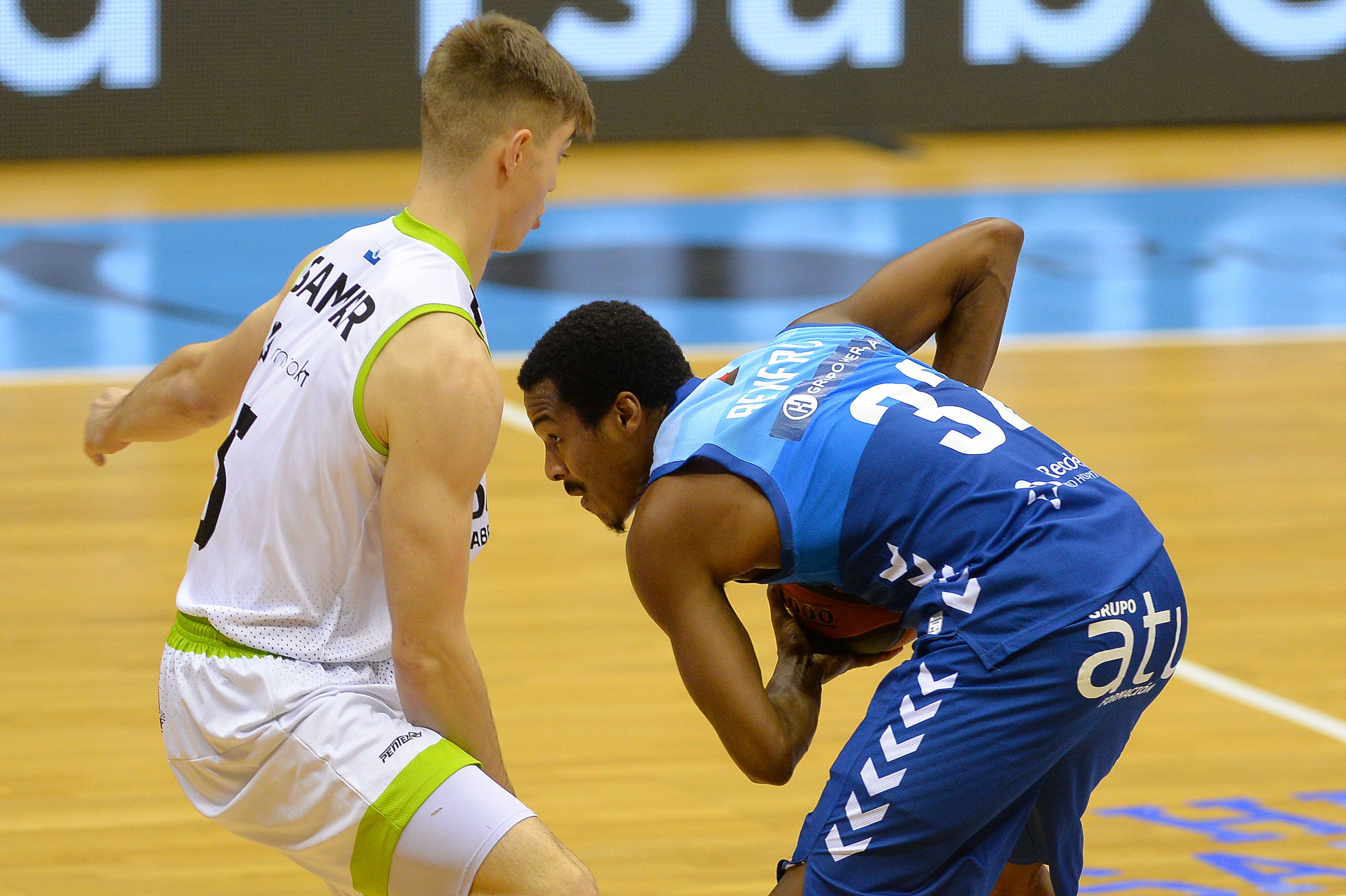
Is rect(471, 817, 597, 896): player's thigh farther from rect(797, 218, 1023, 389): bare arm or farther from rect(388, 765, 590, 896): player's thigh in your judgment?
rect(797, 218, 1023, 389): bare arm

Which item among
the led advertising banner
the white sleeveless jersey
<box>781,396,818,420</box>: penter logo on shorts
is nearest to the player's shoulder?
<box>781,396,818,420</box>: penter logo on shorts

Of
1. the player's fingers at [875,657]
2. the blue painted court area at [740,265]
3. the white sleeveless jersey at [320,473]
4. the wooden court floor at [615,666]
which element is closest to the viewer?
the white sleeveless jersey at [320,473]

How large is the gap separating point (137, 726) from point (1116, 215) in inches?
309

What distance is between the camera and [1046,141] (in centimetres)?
1262

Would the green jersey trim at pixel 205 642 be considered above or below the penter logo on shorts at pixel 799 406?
below

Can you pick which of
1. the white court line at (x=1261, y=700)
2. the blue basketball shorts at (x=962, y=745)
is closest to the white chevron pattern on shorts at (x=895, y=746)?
the blue basketball shorts at (x=962, y=745)

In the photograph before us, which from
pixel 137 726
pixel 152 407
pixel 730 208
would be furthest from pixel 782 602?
pixel 730 208

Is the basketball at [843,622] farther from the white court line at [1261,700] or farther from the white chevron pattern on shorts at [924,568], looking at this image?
the white court line at [1261,700]

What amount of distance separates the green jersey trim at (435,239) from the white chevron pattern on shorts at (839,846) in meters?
0.88

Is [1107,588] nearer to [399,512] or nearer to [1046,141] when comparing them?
[399,512]

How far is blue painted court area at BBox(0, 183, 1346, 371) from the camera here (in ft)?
26.2

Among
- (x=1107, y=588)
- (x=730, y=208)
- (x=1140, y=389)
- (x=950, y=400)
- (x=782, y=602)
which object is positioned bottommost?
(x=730, y=208)

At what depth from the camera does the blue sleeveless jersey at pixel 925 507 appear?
2.25m

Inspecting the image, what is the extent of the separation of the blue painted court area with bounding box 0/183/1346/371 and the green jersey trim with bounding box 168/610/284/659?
5.14m
